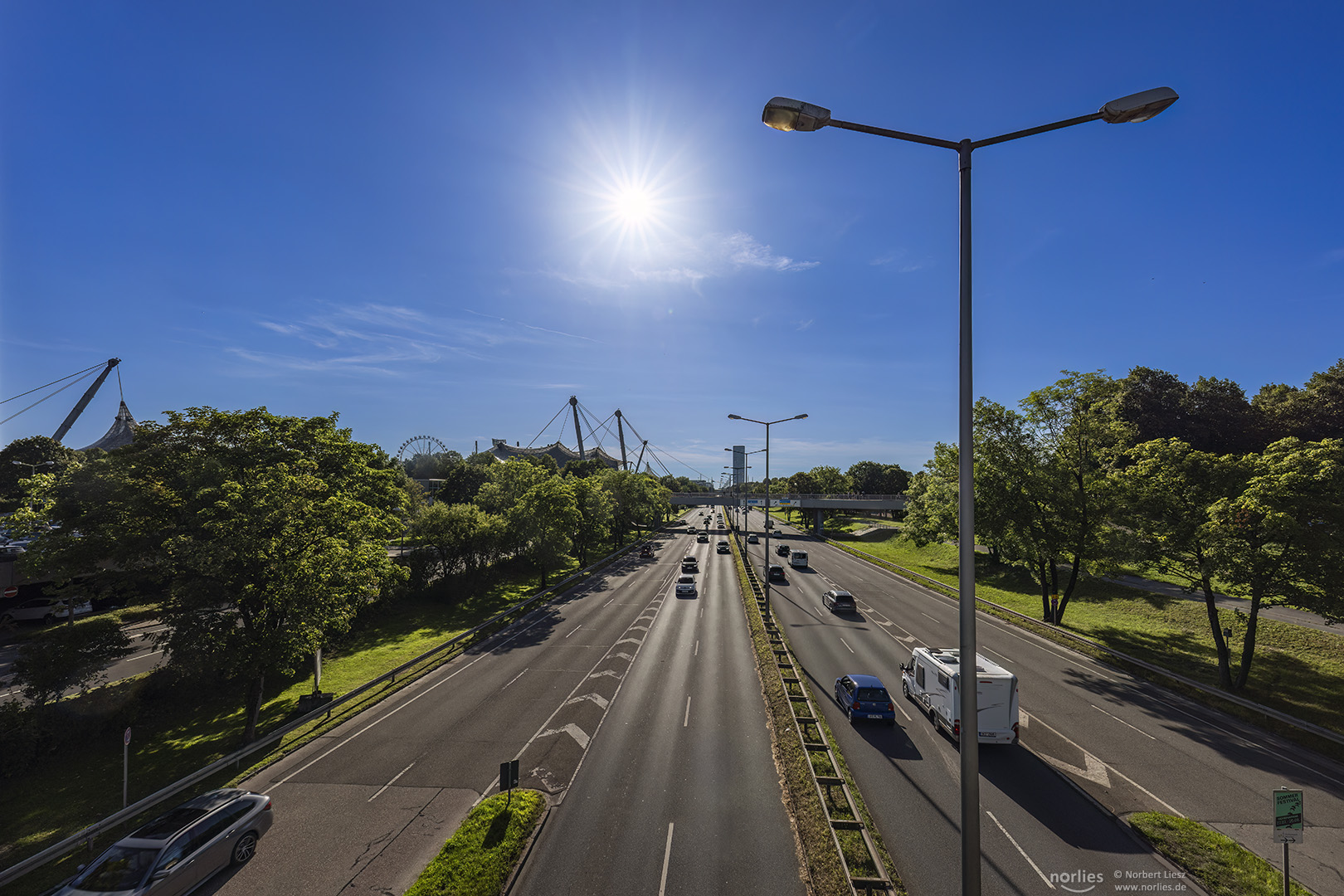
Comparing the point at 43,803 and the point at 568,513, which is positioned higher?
the point at 568,513

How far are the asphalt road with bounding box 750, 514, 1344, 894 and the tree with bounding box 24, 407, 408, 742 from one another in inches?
880

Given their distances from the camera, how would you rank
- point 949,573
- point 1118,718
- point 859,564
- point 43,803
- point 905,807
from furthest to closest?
point 859,564, point 949,573, point 1118,718, point 43,803, point 905,807

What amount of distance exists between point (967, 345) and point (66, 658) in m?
33.4

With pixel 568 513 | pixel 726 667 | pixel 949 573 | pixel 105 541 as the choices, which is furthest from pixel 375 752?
pixel 949 573

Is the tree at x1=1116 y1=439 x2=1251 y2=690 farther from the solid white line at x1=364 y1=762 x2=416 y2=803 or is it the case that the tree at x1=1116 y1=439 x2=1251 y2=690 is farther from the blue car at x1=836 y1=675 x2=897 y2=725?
the solid white line at x1=364 y1=762 x2=416 y2=803

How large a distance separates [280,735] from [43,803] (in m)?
6.50

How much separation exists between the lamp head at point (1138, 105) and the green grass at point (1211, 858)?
1668 cm

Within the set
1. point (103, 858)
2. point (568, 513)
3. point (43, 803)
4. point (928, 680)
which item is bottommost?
point (43, 803)

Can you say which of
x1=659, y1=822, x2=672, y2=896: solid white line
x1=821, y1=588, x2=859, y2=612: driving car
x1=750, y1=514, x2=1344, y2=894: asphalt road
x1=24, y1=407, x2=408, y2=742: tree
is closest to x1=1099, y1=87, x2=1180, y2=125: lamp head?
x1=750, y1=514, x2=1344, y2=894: asphalt road

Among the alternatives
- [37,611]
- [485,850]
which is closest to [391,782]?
[485,850]

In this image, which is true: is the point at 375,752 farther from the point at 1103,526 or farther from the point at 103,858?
the point at 1103,526

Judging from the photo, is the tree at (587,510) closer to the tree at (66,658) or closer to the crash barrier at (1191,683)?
the tree at (66,658)

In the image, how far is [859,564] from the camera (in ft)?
208

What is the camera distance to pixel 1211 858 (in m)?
12.1
